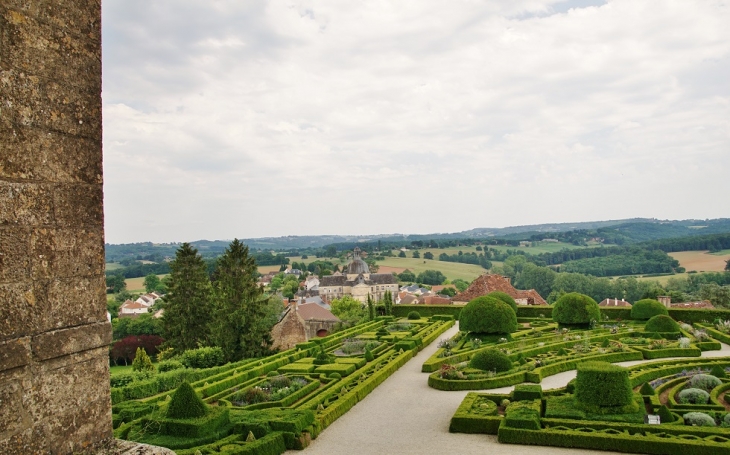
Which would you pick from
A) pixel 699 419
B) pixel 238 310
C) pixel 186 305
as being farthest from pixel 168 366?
pixel 699 419

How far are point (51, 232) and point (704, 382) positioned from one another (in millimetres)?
20307

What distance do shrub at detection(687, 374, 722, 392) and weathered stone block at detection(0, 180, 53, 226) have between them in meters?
20.1

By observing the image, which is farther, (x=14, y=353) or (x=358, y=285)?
(x=358, y=285)

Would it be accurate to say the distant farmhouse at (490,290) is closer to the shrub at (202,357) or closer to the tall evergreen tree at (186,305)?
the tall evergreen tree at (186,305)

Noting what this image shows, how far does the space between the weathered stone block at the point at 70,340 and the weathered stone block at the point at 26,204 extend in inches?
23.2

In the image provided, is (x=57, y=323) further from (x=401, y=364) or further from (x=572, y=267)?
(x=572, y=267)

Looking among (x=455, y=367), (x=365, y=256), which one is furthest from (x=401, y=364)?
(x=365, y=256)

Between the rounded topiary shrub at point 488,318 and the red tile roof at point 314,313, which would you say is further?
the red tile roof at point 314,313

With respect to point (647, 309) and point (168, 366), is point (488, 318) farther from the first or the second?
point (168, 366)

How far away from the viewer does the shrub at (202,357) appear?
30156 mm

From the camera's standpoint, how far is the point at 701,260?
100250 millimetres

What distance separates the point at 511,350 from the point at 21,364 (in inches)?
938

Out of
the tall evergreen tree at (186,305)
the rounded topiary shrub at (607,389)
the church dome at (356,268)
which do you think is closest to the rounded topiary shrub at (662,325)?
the rounded topiary shrub at (607,389)

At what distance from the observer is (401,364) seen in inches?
956
